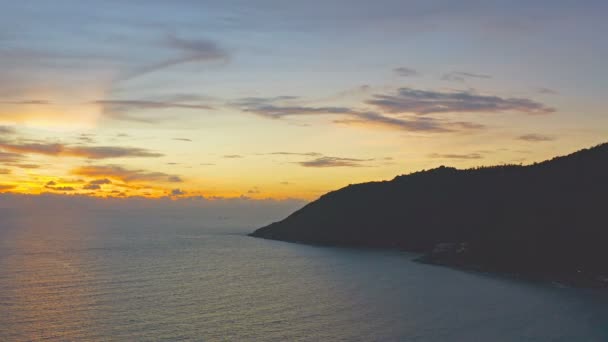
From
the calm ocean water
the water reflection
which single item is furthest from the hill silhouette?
the water reflection

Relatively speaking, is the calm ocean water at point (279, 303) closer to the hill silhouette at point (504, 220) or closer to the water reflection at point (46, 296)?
the water reflection at point (46, 296)

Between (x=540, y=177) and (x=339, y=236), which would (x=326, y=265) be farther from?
(x=540, y=177)

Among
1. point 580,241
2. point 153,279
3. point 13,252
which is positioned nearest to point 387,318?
point 153,279

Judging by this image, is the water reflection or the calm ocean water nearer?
the calm ocean water

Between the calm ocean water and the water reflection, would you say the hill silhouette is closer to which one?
the calm ocean water

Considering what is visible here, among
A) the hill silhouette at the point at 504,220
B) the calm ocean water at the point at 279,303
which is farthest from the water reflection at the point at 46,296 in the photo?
the hill silhouette at the point at 504,220

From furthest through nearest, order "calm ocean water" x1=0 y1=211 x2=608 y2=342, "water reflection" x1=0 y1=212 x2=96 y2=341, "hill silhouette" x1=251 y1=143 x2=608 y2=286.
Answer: "hill silhouette" x1=251 y1=143 x2=608 y2=286, "water reflection" x1=0 y1=212 x2=96 y2=341, "calm ocean water" x1=0 y1=211 x2=608 y2=342
